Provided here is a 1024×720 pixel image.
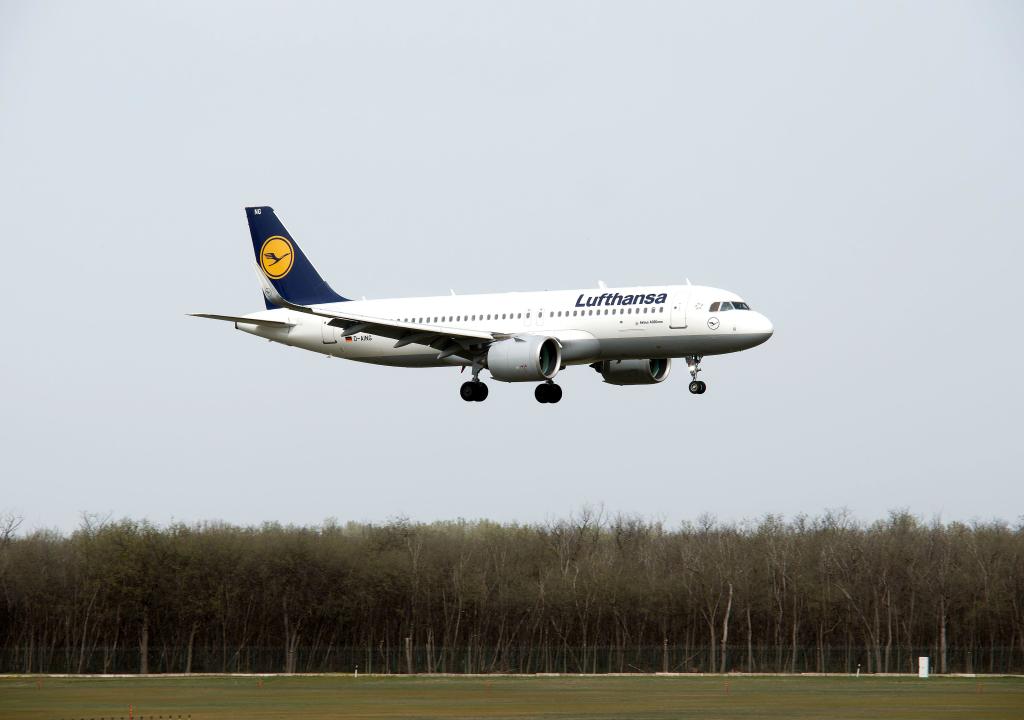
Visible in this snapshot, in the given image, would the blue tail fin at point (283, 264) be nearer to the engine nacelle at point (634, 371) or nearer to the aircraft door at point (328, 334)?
the aircraft door at point (328, 334)

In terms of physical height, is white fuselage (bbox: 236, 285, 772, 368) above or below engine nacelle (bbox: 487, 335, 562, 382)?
above

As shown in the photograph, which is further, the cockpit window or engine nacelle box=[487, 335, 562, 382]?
engine nacelle box=[487, 335, 562, 382]

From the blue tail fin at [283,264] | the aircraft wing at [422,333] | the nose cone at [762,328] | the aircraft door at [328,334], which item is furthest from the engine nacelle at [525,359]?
the blue tail fin at [283,264]

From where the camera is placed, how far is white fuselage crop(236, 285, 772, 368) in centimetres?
6247

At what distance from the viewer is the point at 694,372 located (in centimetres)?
6388

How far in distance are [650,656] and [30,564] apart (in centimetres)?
4630

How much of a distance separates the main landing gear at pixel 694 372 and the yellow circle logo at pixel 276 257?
23.3 m

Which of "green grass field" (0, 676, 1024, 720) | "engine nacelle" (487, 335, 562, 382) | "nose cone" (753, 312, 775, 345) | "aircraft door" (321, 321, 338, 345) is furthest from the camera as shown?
"aircraft door" (321, 321, 338, 345)

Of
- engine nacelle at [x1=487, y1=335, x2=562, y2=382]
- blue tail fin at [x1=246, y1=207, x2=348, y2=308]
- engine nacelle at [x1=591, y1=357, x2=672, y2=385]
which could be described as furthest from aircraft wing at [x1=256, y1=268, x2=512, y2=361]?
blue tail fin at [x1=246, y1=207, x2=348, y2=308]

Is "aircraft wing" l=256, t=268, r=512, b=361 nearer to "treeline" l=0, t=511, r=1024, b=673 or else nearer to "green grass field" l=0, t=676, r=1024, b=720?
"green grass field" l=0, t=676, r=1024, b=720

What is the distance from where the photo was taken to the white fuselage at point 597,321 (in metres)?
62.5

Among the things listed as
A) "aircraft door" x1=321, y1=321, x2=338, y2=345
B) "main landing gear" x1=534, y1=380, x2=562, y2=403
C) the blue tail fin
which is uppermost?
the blue tail fin

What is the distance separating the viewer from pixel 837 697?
63.8 metres

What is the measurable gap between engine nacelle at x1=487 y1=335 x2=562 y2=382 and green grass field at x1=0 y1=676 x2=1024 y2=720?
1280cm
